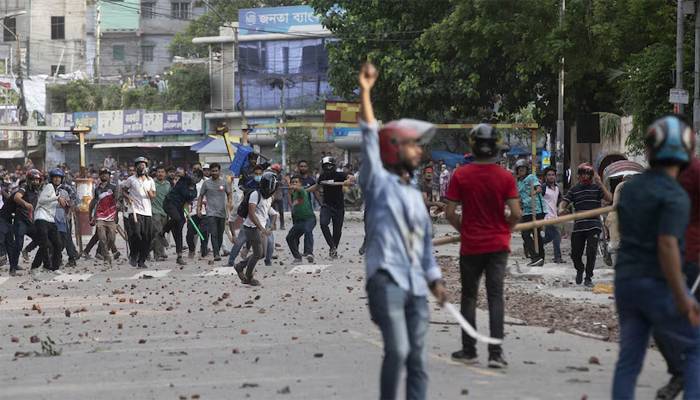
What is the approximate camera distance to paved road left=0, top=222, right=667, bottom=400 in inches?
355

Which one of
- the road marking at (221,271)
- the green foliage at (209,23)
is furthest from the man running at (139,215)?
the green foliage at (209,23)

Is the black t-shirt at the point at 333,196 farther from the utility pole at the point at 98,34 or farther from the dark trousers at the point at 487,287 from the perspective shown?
the utility pole at the point at 98,34

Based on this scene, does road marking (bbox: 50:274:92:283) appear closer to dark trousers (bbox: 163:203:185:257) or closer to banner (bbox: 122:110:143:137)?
dark trousers (bbox: 163:203:185:257)

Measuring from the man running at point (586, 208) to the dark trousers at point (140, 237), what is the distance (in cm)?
808

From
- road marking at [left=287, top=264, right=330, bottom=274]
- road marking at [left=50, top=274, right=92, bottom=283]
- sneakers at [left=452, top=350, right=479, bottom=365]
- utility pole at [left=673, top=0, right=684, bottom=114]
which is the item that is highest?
utility pole at [left=673, top=0, right=684, bottom=114]

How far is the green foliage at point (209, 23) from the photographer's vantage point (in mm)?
75438

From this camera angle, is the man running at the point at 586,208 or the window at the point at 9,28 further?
the window at the point at 9,28

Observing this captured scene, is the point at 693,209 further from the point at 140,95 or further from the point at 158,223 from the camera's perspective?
the point at 140,95

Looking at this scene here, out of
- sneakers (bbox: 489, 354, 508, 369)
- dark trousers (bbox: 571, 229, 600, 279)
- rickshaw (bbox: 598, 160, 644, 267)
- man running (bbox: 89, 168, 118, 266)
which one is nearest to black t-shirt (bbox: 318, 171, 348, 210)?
man running (bbox: 89, 168, 118, 266)

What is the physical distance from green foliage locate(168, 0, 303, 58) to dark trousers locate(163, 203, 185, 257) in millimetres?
49350

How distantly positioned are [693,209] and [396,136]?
88.8 inches

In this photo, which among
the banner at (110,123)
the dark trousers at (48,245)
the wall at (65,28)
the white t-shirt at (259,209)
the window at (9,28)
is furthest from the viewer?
the window at (9,28)

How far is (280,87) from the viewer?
67.2 m

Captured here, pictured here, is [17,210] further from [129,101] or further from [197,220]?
[129,101]
